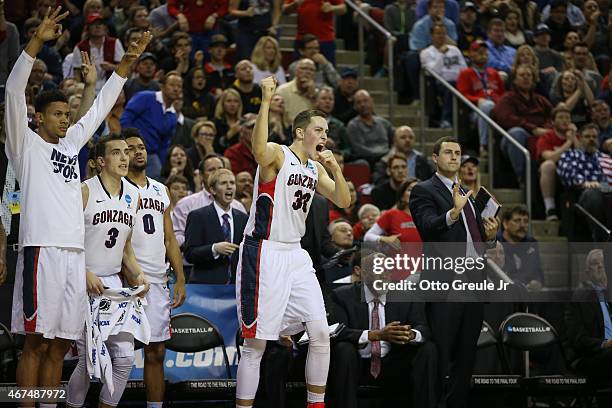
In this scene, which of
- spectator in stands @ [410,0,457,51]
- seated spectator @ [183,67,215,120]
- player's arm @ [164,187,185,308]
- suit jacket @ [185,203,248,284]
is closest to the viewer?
player's arm @ [164,187,185,308]

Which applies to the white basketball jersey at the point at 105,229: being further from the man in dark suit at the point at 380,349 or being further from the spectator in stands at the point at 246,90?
the spectator in stands at the point at 246,90

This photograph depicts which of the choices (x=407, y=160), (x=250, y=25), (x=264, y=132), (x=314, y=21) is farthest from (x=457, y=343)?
(x=250, y=25)

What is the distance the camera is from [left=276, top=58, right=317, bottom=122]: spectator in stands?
1459 cm

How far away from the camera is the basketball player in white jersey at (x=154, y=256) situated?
921 centimetres

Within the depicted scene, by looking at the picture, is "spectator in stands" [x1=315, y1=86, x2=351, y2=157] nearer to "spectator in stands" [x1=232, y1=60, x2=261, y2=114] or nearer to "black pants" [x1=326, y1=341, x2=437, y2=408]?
"spectator in stands" [x1=232, y1=60, x2=261, y2=114]

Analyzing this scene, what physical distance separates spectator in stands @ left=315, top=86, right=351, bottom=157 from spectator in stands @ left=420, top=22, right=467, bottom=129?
1957mm

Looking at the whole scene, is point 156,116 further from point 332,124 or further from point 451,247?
point 451,247

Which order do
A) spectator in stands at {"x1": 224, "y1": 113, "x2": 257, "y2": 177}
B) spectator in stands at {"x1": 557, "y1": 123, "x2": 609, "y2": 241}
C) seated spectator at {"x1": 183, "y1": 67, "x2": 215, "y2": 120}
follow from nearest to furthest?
spectator in stands at {"x1": 224, "y1": 113, "x2": 257, "y2": 177} < spectator in stands at {"x1": 557, "y1": 123, "x2": 609, "y2": 241} < seated spectator at {"x1": 183, "y1": 67, "x2": 215, "y2": 120}

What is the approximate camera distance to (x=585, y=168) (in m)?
14.3

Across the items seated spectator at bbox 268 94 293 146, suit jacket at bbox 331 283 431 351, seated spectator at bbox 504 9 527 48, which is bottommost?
suit jacket at bbox 331 283 431 351

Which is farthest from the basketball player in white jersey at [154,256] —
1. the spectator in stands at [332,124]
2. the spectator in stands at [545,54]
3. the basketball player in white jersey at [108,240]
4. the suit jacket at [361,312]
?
the spectator in stands at [545,54]

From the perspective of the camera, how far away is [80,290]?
27.3ft

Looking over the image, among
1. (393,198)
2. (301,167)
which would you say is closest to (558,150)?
(393,198)

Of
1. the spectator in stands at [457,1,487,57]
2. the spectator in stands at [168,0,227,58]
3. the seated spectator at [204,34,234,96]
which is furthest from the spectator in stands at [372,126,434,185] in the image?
the spectator in stands at [457,1,487,57]
